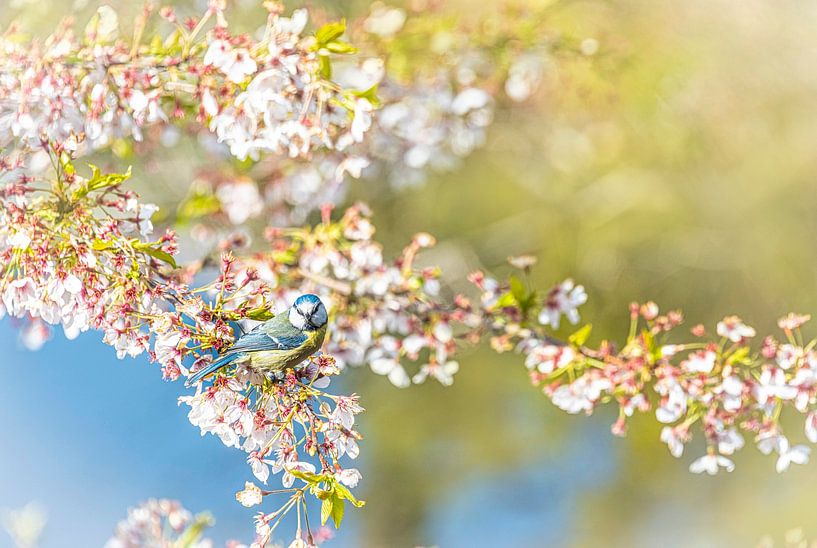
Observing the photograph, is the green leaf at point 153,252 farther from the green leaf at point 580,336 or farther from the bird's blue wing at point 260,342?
the green leaf at point 580,336

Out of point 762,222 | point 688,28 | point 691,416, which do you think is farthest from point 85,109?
point 762,222

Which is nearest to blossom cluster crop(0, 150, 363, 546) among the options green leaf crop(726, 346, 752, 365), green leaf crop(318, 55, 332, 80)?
green leaf crop(318, 55, 332, 80)

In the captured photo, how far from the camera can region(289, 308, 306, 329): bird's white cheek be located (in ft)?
1.05

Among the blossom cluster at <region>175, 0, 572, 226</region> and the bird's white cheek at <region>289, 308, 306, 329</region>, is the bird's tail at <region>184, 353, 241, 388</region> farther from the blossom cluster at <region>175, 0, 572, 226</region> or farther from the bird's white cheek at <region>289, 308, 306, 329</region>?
the blossom cluster at <region>175, 0, 572, 226</region>

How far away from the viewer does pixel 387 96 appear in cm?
61

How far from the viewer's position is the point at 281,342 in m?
0.31

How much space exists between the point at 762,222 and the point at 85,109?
1327 mm

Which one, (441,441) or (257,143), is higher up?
(257,143)

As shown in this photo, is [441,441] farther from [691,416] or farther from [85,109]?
[85,109]

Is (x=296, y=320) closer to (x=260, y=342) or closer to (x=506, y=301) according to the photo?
(x=260, y=342)

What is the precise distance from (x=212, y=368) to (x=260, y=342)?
0.02 metres

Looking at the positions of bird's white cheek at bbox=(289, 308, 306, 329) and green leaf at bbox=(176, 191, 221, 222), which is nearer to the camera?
bird's white cheek at bbox=(289, 308, 306, 329)

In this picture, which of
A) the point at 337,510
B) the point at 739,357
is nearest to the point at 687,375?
the point at 739,357

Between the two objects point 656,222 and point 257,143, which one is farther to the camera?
point 656,222
